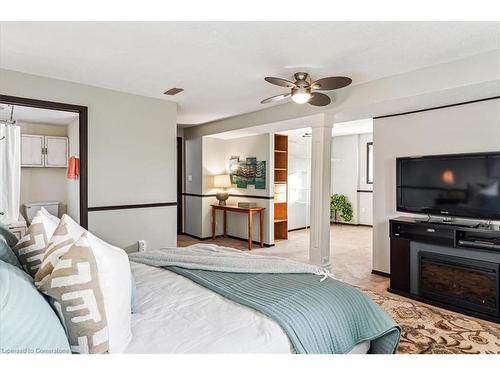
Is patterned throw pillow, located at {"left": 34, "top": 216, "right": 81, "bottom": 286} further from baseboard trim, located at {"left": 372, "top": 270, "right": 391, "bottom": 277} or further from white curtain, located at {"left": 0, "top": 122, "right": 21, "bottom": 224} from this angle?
baseboard trim, located at {"left": 372, "top": 270, "right": 391, "bottom": 277}

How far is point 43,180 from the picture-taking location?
16.6ft

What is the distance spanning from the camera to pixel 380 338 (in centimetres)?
168

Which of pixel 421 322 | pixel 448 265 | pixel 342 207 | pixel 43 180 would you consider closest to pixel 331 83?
pixel 448 265

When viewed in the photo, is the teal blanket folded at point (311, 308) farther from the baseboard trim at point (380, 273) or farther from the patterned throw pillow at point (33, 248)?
the baseboard trim at point (380, 273)

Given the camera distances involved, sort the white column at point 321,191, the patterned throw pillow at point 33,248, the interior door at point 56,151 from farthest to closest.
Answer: the interior door at point 56,151 < the white column at point 321,191 < the patterned throw pillow at point 33,248

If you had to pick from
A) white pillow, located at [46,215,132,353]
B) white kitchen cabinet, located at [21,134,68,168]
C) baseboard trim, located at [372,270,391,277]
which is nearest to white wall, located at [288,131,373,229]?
baseboard trim, located at [372,270,391,277]

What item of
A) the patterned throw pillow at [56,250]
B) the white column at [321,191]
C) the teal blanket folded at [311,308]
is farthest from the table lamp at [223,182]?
the patterned throw pillow at [56,250]

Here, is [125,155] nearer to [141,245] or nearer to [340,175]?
[141,245]

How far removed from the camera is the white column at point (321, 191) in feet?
12.9

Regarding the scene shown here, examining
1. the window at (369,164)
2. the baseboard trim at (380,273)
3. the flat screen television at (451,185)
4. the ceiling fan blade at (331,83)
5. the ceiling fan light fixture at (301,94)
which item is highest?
the ceiling fan blade at (331,83)

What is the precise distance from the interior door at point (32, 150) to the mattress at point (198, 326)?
4.33m

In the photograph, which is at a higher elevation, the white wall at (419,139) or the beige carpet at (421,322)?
the white wall at (419,139)

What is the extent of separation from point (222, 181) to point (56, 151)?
2966mm
